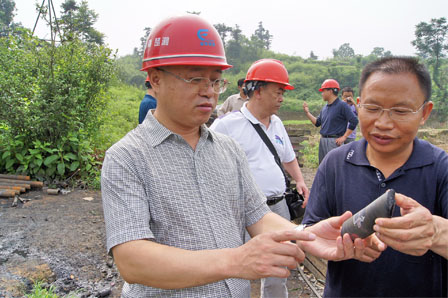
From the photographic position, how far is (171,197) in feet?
4.47

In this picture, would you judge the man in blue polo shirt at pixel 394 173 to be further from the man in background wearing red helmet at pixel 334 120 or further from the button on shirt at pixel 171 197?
the man in background wearing red helmet at pixel 334 120

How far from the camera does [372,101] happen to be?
1.58m

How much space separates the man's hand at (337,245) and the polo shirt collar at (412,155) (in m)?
0.34

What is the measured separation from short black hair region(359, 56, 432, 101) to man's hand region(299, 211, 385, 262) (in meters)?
0.66

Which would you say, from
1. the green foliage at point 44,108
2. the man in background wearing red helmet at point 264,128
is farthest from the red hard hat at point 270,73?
the green foliage at point 44,108

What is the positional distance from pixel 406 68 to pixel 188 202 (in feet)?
3.65

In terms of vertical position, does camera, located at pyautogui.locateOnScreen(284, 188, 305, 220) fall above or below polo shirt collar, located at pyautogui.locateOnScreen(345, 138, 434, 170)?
below

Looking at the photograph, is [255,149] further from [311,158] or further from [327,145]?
[311,158]

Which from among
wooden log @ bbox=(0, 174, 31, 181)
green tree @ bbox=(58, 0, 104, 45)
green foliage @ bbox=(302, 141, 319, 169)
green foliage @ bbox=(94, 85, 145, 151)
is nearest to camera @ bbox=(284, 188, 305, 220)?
wooden log @ bbox=(0, 174, 31, 181)

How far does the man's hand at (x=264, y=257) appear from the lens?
1162 mm

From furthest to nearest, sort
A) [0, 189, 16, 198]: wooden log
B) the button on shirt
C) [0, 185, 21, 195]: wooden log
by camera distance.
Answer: [0, 185, 21, 195]: wooden log
[0, 189, 16, 198]: wooden log
the button on shirt

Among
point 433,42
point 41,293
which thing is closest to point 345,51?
point 433,42

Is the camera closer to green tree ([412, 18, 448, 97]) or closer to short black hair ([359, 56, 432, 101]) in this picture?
short black hair ([359, 56, 432, 101])

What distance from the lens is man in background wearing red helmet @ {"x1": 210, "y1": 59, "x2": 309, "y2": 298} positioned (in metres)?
3.18
